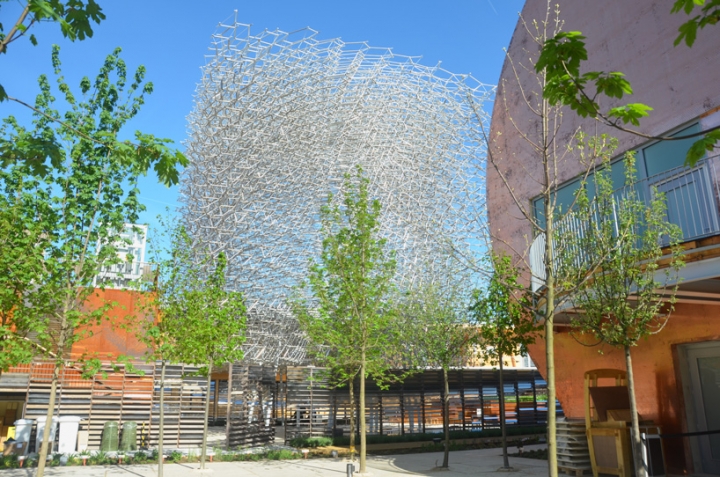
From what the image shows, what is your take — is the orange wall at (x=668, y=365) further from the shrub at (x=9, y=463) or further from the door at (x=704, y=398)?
the shrub at (x=9, y=463)

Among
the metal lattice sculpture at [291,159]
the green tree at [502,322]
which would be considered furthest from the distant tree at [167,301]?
the metal lattice sculpture at [291,159]

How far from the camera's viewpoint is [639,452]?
8156mm

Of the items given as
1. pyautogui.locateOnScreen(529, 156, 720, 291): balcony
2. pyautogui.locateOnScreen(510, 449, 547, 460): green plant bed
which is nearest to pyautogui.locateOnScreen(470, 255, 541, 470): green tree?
pyautogui.locateOnScreen(510, 449, 547, 460): green plant bed

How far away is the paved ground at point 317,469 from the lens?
1341 cm

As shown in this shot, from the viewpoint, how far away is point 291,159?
121 feet

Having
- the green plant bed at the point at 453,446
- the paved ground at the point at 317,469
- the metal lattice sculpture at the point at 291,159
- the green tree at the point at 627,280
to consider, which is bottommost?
the paved ground at the point at 317,469

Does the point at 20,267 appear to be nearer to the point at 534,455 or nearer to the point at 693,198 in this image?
the point at 693,198

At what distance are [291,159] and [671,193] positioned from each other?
29045 mm

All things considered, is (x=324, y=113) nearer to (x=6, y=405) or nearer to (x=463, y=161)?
(x=463, y=161)

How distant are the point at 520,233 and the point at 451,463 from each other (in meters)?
6.50

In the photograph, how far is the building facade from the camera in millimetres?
9156

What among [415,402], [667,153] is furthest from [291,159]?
[667,153]

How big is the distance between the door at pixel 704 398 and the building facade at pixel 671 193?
0.02 metres

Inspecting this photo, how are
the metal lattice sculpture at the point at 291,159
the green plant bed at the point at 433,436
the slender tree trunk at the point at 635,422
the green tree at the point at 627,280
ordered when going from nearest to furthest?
the slender tree trunk at the point at 635,422, the green tree at the point at 627,280, the green plant bed at the point at 433,436, the metal lattice sculpture at the point at 291,159
